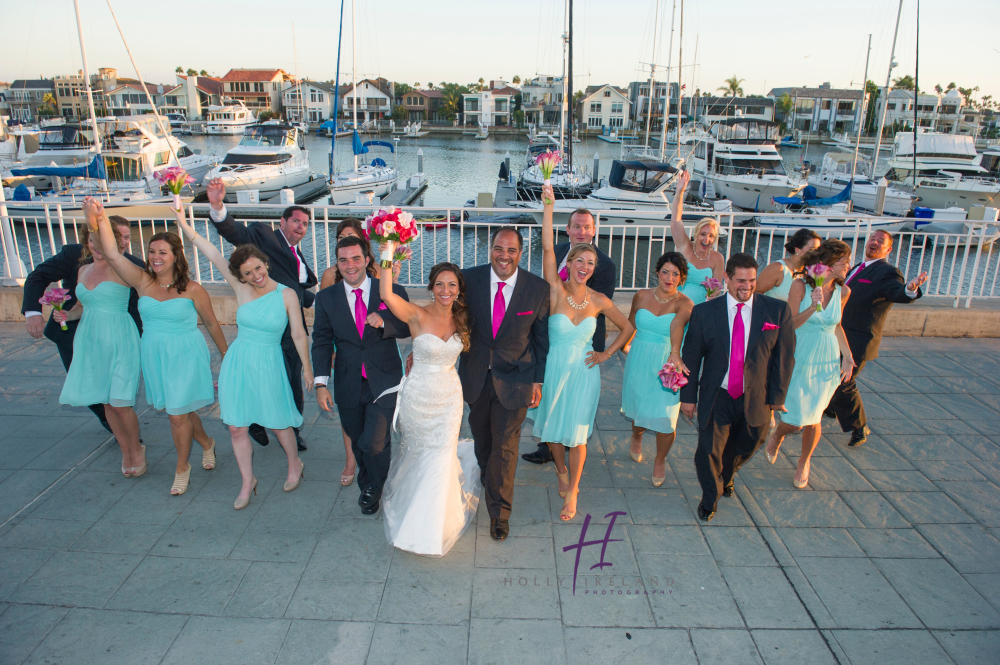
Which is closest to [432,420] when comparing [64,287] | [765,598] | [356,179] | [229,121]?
[765,598]

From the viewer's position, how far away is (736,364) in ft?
11.9

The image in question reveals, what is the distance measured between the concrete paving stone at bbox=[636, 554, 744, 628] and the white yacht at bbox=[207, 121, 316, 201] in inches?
1191

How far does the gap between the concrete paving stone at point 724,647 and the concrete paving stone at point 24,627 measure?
10.1ft

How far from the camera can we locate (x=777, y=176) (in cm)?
3067

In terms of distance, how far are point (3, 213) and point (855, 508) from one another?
9.49m

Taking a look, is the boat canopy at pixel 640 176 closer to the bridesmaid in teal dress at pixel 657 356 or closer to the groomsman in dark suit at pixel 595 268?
the groomsman in dark suit at pixel 595 268

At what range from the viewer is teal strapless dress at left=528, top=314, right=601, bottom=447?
373 cm

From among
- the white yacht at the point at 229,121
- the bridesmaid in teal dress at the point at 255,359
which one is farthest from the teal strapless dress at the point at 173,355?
the white yacht at the point at 229,121

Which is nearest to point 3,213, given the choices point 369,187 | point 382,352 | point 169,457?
point 169,457

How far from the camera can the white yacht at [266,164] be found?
3044cm

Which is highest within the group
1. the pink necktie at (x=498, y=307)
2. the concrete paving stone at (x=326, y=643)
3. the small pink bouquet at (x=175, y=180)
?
the small pink bouquet at (x=175, y=180)

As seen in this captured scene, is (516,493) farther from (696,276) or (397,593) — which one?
(696,276)

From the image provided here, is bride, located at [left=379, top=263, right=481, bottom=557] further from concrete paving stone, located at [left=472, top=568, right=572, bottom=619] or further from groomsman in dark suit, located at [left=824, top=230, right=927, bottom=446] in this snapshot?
groomsman in dark suit, located at [left=824, top=230, right=927, bottom=446]

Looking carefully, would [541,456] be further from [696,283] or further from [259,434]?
[259,434]
